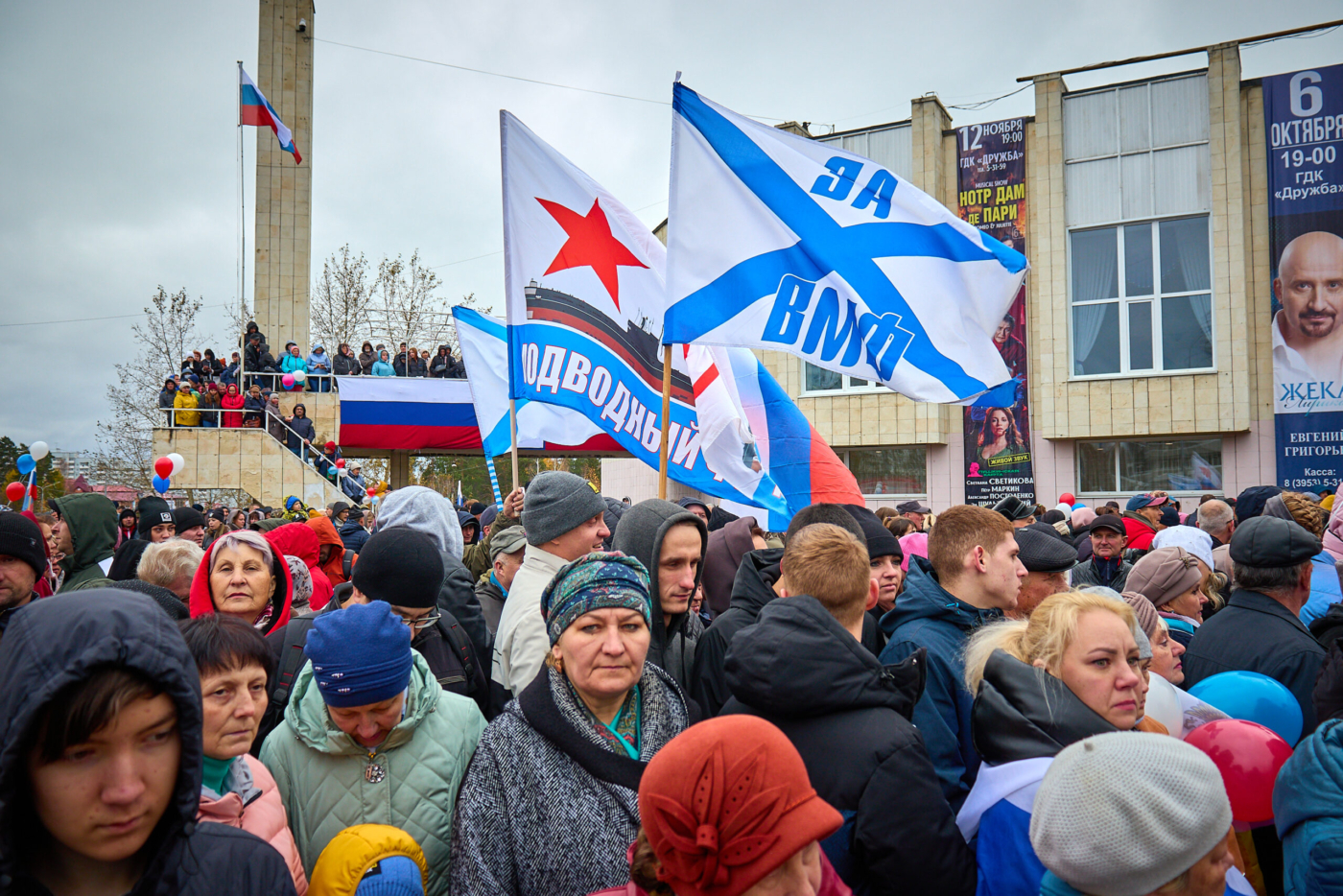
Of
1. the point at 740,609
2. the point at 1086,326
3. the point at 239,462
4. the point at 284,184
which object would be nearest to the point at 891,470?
the point at 1086,326

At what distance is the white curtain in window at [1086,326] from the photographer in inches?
749

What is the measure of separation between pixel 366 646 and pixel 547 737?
559 millimetres

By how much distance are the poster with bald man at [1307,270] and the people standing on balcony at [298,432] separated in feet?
70.6

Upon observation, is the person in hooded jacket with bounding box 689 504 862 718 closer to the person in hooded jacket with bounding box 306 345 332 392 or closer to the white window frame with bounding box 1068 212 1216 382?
the white window frame with bounding box 1068 212 1216 382

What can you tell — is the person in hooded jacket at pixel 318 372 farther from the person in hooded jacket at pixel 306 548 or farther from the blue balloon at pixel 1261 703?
the blue balloon at pixel 1261 703

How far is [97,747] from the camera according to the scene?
4.64 feet

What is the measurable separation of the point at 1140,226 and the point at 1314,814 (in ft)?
64.1

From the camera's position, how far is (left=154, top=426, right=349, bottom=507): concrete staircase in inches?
791

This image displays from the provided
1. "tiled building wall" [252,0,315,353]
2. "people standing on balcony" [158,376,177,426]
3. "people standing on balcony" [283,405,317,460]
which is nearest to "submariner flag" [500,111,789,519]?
"people standing on balcony" [283,405,317,460]

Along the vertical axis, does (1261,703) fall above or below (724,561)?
below

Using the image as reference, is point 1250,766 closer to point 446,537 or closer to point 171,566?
point 446,537

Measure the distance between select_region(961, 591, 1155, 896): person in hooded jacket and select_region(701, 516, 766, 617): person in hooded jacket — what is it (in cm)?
220

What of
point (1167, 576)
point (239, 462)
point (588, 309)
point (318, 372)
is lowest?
point (1167, 576)

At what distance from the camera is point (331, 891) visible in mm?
2025
